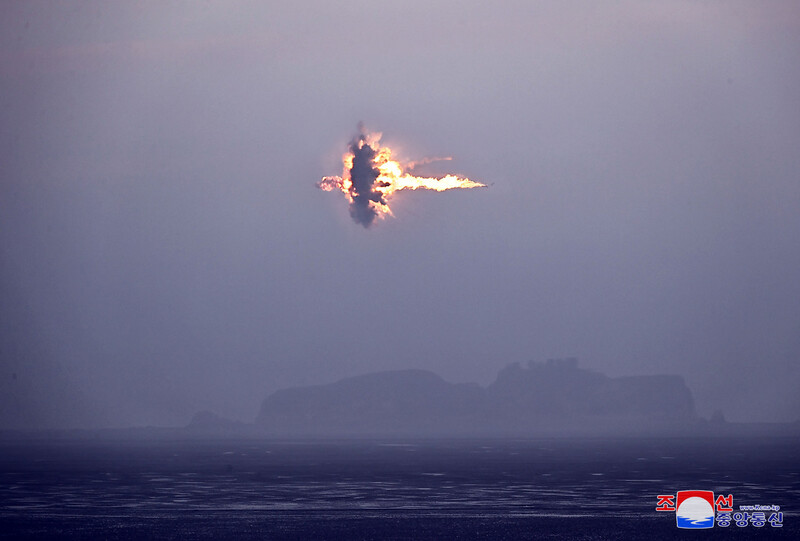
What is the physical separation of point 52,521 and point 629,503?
118 feet

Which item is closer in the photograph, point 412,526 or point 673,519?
point 412,526

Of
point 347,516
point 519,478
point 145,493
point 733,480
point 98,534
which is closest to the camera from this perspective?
point 98,534

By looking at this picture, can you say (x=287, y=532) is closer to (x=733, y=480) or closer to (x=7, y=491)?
(x=7, y=491)

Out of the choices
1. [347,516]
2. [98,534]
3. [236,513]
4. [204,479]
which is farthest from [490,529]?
[204,479]

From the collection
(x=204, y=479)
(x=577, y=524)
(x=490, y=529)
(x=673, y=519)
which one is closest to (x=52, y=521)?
(x=490, y=529)

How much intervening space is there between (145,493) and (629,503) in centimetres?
3676

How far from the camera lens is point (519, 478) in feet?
306

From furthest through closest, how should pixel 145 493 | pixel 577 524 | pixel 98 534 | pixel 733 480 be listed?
pixel 733 480 → pixel 145 493 → pixel 577 524 → pixel 98 534

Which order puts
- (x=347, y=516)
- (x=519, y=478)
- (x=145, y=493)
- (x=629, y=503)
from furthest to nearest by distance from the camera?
1. (x=519, y=478)
2. (x=145, y=493)
3. (x=629, y=503)
4. (x=347, y=516)

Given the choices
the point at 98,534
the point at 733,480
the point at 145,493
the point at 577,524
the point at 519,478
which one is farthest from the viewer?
the point at 519,478

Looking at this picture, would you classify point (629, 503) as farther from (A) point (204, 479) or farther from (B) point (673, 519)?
(A) point (204, 479)

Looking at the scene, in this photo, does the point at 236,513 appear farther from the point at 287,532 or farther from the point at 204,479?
the point at 204,479

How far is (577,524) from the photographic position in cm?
5147

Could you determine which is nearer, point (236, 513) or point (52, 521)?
point (52, 521)
